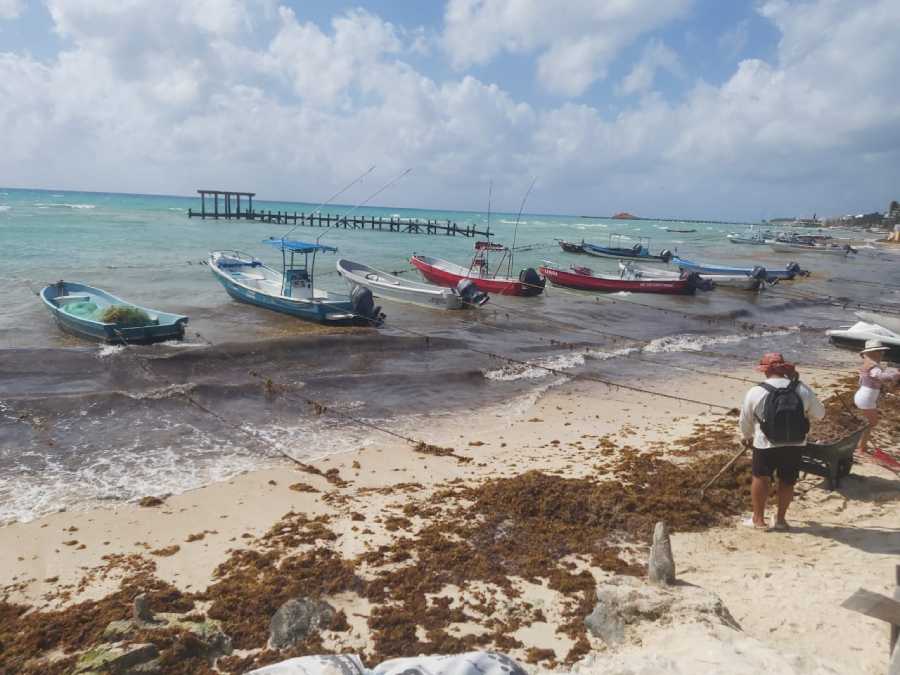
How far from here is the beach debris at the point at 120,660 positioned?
12.8 ft

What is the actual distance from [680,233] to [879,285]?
86.4 metres

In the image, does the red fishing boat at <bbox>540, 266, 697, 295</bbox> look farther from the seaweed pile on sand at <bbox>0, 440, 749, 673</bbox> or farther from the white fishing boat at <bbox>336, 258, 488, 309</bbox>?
the seaweed pile on sand at <bbox>0, 440, 749, 673</bbox>

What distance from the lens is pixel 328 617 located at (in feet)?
14.7

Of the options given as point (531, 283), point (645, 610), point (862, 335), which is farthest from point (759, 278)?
Answer: point (645, 610)

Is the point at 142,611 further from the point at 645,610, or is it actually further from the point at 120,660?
the point at 645,610

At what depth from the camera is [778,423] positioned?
5176 millimetres

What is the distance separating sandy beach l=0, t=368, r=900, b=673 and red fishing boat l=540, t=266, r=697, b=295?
21149 millimetres

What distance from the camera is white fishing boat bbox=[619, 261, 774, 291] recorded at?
30.4m

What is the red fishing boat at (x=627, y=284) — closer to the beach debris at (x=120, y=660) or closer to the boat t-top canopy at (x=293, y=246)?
the boat t-top canopy at (x=293, y=246)

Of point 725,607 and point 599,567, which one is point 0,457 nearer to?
point 599,567

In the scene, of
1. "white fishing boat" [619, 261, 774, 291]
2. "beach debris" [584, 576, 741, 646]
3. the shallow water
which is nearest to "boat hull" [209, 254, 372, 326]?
the shallow water

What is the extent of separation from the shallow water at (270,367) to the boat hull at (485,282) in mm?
526

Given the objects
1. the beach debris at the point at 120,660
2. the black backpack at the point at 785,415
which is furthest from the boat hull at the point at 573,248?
the beach debris at the point at 120,660

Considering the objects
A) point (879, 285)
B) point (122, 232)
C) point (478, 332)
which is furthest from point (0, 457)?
point (122, 232)
